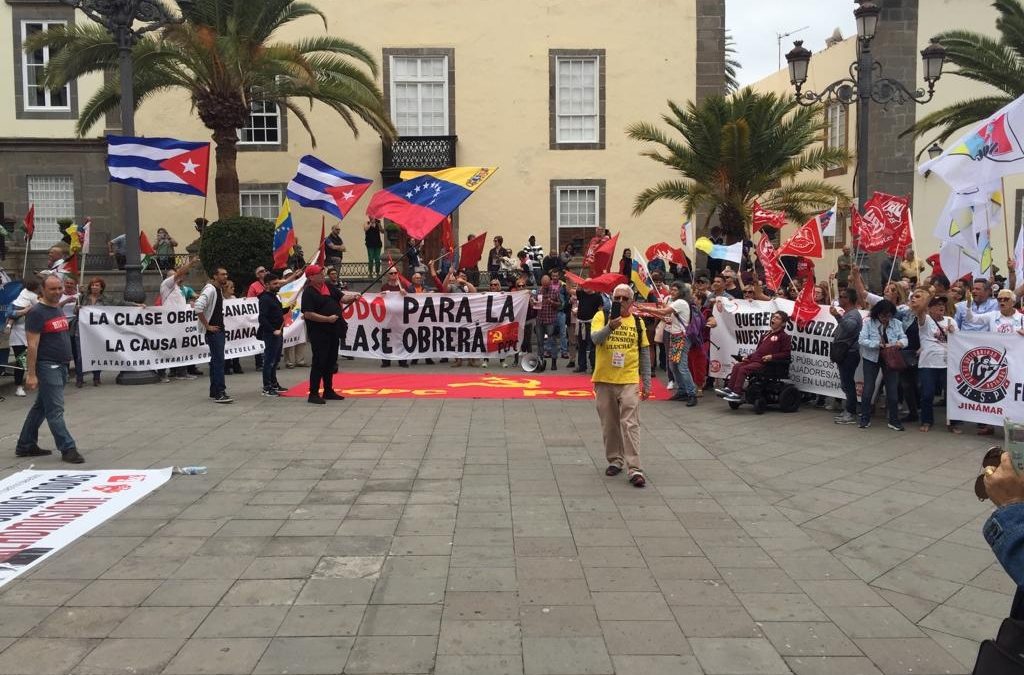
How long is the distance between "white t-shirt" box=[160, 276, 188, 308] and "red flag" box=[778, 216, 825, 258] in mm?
9566

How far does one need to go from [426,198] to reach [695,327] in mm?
4662

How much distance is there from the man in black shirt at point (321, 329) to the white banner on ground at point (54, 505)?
406 cm

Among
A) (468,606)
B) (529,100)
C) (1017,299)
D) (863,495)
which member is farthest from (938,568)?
(529,100)

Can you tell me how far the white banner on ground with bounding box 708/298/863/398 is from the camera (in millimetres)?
11516

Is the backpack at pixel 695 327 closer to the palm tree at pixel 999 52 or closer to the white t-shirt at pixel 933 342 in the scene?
the white t-shirt at pixel 933 342

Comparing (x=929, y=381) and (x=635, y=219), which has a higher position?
(x=635, y=219)

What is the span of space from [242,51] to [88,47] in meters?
3.39

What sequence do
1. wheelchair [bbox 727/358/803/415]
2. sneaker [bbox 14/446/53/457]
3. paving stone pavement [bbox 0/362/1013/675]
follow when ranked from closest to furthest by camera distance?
paving stone pavement [bbox 0/362/1013/675], sneaker [bbox 14/446/53/457], wheelchair [bbox 727/358/803/415]

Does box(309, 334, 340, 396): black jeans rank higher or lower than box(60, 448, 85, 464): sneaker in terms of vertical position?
higher

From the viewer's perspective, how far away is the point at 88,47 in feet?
64.6

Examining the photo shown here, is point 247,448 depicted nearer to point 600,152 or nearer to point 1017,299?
point 1017,299

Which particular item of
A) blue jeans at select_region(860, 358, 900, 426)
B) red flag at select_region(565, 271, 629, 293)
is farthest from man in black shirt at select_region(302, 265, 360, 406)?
blue jeans at select_region(860, 358, 900, 426)

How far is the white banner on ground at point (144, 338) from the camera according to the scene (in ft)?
44.6

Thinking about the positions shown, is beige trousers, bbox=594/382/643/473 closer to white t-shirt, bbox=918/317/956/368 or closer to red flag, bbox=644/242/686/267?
white t-shirt, bbox=918/317/956/368
